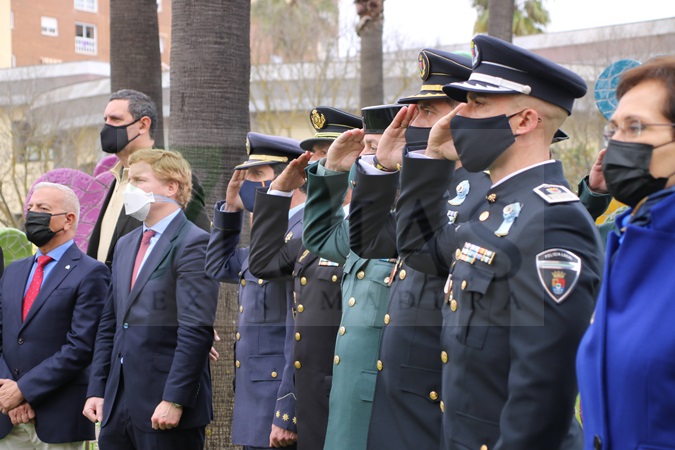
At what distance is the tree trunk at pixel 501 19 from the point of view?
1341cm

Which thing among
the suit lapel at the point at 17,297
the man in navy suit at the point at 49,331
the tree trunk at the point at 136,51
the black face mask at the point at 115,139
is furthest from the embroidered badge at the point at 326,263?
the tree trunk at the point at 136,51

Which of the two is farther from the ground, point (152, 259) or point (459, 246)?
point (459, 246)

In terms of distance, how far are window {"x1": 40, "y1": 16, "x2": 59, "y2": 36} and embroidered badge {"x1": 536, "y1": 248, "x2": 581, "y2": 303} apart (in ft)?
179

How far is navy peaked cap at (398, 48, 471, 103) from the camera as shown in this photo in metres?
4.53

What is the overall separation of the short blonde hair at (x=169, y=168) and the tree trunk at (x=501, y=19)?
26.5ft

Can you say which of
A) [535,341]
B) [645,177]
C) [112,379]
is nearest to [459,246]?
[535,341]

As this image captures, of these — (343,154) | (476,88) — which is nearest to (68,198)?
(343,154)

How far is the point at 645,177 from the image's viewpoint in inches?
119

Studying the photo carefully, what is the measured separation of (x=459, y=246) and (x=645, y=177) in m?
0.91

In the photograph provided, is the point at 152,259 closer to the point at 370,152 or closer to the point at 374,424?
the point at 370,152

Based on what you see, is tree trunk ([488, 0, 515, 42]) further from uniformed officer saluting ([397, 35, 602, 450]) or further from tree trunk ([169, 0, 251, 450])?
uniformed officer saluting ([397, 35, 602, 450])

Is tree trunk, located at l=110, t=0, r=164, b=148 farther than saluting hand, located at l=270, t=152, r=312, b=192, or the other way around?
tree trunk, located at l=110, t=0, r=164, b=148

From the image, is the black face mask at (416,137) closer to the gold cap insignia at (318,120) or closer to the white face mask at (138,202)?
the gold cap insignia at (318,120)

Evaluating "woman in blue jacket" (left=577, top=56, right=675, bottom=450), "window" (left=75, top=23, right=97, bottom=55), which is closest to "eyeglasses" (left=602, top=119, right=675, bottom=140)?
"woman in blue jacket" (left=577, top=56, right=675, bottom=450)
